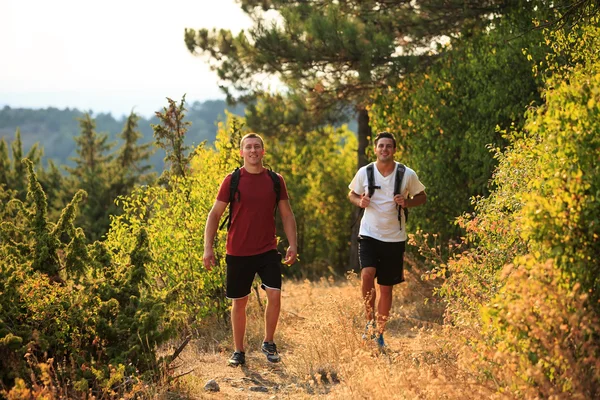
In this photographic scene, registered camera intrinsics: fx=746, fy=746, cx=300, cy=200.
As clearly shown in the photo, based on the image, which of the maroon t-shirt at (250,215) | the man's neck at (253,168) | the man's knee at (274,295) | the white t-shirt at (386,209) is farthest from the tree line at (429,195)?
the man's neck at (253,168)

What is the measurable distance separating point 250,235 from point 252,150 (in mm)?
739

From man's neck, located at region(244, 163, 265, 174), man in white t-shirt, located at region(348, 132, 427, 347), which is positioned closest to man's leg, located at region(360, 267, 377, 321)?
man in white t-shirt, located at region(348, 132, 427, 347)

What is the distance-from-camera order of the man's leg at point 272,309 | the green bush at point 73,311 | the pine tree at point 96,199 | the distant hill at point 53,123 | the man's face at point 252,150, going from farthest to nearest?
1. the distant hill at point 53,123
2. the pine tree at point 96,199
3. the man's leg at point 272,309
4. the man's face at point 252,150
5. the green bush at point 73,311

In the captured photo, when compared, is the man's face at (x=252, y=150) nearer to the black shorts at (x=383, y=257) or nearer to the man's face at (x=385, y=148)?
the man's face at (x=385, y=148)

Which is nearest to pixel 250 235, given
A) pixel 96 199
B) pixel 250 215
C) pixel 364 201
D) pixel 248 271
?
pixel 250 215

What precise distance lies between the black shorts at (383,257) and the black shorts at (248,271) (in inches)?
33.2

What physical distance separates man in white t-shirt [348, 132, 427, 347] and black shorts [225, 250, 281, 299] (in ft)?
2.85

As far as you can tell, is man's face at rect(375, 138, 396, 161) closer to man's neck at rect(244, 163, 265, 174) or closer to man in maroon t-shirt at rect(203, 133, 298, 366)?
man in maroon t-shirt at rect(203, 133, 298, 366)

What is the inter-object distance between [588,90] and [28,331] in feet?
13.0

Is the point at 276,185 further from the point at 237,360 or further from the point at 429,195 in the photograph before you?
the point at 429,195

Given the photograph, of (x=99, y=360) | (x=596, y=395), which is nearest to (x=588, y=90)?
(x=596, y=395)

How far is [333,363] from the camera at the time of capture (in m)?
6.35

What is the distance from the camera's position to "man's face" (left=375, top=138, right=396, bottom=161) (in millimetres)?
6859

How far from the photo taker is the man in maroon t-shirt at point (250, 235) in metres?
6.49
